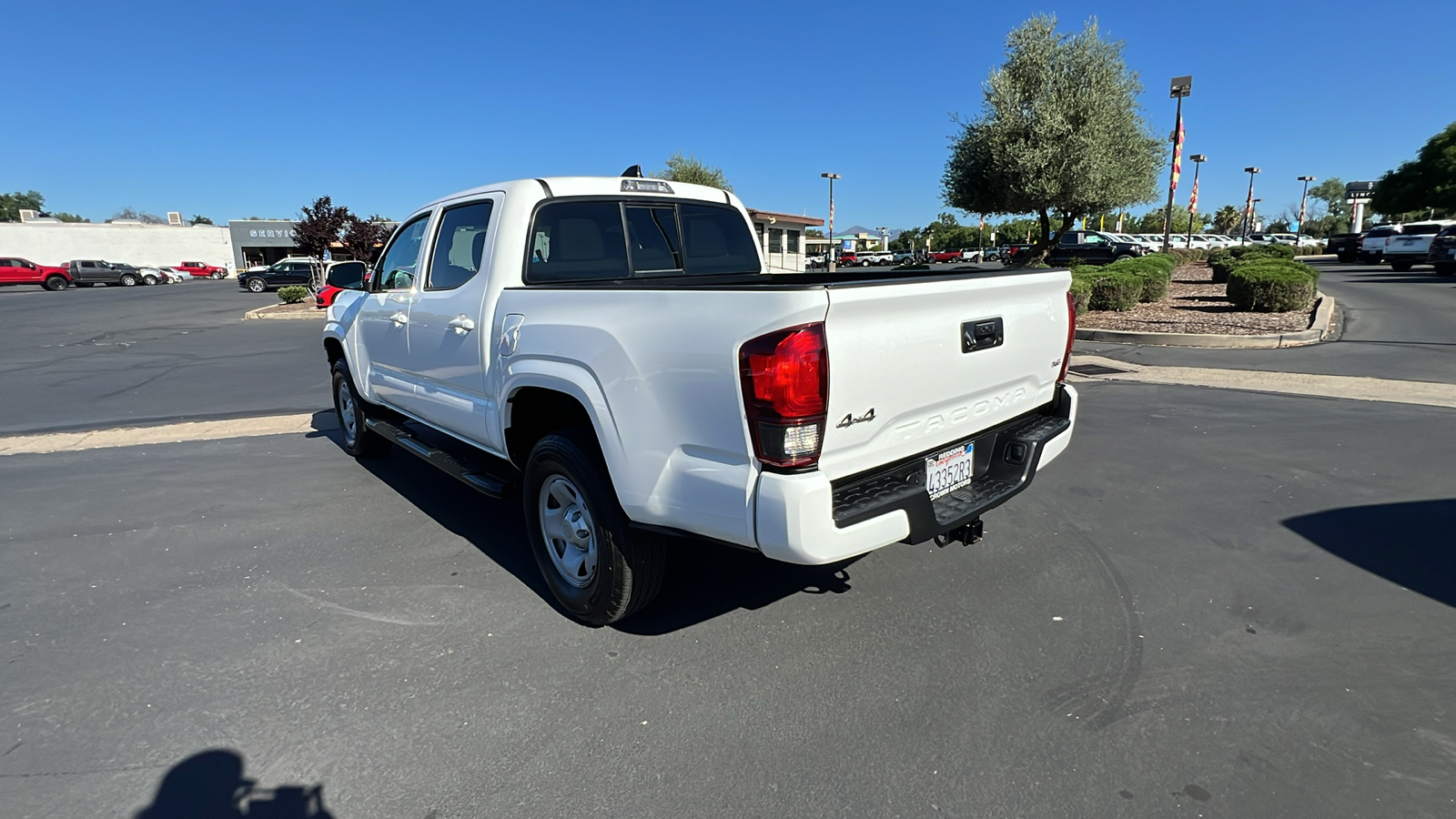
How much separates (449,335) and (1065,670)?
11.3ft

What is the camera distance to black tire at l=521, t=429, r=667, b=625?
10.3ft

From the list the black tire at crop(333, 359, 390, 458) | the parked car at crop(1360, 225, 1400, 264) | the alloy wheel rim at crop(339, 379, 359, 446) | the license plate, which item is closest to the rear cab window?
the license plate

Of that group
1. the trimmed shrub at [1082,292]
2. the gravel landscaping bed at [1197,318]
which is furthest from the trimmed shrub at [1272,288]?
the trimmed shrub at [1082,292]

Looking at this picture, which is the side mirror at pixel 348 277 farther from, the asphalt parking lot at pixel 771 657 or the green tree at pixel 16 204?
the green tree at pixel 16 204

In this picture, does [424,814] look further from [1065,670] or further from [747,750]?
[1065,670]

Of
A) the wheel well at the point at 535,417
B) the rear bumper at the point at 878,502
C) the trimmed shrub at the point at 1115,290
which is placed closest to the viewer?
the rear bumper at the point at 878,502

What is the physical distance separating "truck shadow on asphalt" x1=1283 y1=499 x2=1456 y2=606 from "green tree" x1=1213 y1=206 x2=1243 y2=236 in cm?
12309

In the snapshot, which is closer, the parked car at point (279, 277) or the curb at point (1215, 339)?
the curb at point (1215, 339)

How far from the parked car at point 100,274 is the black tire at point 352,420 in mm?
50897

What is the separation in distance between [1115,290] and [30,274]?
54.3 metres

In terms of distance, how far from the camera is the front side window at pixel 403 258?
4879 millimetres

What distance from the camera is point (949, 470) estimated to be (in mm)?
3189

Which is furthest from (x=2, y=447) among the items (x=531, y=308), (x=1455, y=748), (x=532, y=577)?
(x=1455, y=748)

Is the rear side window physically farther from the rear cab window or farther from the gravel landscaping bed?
the gravel landscaping bed
